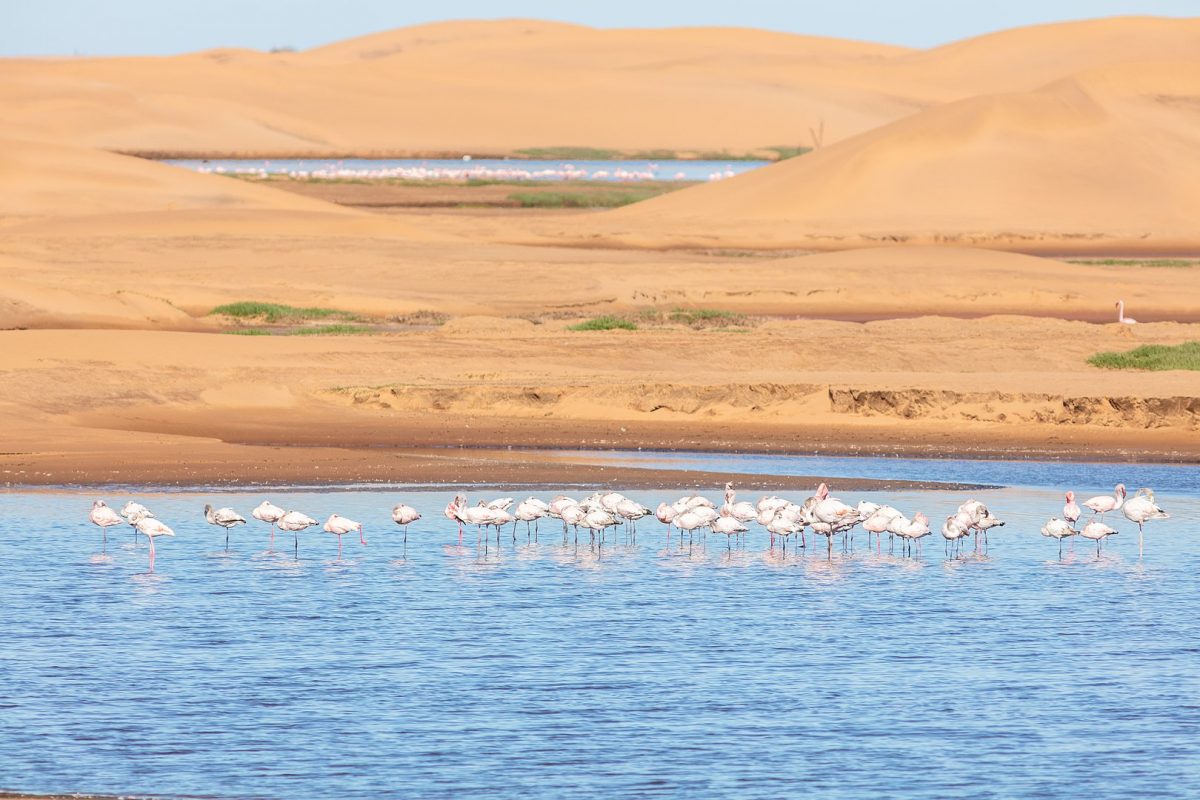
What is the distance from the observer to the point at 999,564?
18.2 meters

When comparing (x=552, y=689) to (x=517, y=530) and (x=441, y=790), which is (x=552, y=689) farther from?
(x=517, y=530)

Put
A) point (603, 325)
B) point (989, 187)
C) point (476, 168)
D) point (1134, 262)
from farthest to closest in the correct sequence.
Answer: point (476, 168), point (989, 187), point (1134, 262), point (603, 325)

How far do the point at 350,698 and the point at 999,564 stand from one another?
286 inches

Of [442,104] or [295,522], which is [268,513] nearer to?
[295,522]

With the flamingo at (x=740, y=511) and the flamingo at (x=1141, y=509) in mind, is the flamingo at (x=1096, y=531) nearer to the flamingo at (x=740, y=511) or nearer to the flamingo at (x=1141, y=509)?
the flamingo at (x=1141, y=509)

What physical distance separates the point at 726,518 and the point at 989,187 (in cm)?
5239

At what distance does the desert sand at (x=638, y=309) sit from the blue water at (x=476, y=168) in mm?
24092

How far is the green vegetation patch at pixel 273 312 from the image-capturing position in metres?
38.2

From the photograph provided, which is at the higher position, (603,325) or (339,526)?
(603,325)

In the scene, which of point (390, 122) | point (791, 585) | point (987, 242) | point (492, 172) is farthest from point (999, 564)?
point (390, 122)

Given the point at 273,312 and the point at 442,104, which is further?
the point at 442,104

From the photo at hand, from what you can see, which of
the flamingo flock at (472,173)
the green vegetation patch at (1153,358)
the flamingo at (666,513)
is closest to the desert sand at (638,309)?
the green vegetation patch at (1153,358)

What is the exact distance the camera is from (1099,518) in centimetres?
2012

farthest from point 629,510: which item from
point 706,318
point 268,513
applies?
point 706,318
